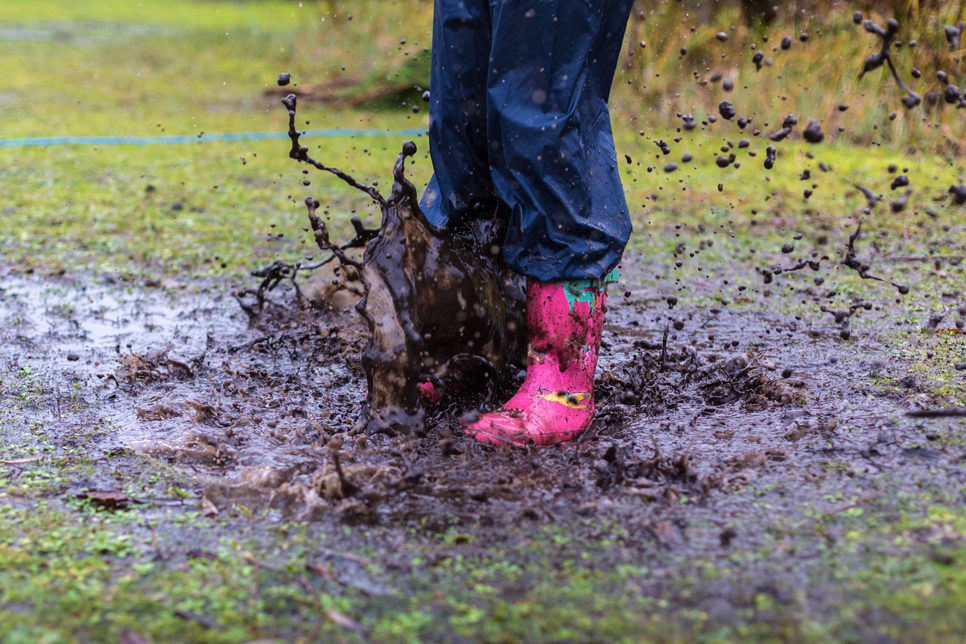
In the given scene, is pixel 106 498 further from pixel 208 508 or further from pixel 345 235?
pixel 345 235

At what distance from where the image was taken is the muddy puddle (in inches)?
70.3

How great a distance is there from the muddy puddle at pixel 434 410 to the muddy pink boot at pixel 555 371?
0.07m

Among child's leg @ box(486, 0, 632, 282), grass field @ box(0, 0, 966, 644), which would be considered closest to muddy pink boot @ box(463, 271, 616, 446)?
child's leg @ box(486, 0, 632, 282)

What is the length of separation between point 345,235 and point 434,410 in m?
2.00

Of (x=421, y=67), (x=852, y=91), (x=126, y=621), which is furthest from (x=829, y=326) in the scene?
(x=421, y=67)

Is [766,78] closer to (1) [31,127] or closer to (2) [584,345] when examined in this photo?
(2) [584,345]

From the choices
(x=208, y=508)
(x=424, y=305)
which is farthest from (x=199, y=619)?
(x=424, y=305)

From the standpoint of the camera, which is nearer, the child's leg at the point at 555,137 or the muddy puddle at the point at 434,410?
the muddy puddle at the point at 434,410

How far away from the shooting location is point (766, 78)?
21.0 ft

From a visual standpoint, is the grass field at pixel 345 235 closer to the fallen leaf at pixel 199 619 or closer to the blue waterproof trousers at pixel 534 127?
the fallen leaf at pixel 199 619

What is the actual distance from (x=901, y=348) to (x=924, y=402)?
565mm

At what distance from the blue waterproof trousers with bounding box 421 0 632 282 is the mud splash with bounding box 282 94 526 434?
116mm

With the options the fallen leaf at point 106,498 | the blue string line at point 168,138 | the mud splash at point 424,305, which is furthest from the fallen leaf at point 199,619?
the blue string line at point 168,138

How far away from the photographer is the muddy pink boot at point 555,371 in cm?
209
